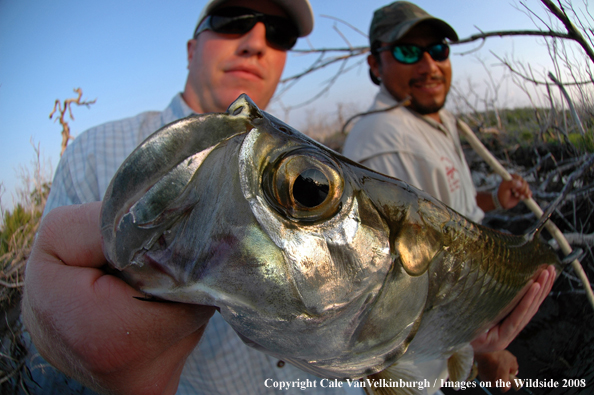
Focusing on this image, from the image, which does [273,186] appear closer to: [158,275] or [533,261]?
[158,275]

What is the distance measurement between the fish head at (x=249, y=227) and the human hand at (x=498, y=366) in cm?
154

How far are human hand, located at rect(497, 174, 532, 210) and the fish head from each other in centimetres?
255

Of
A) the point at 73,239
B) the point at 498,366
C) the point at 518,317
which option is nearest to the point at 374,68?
the point at 518,317

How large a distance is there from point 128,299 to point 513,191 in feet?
9.77

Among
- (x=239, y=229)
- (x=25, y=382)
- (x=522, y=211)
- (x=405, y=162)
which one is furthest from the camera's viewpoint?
(x=522, y=211)

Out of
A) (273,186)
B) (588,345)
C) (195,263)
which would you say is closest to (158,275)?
(195,263)

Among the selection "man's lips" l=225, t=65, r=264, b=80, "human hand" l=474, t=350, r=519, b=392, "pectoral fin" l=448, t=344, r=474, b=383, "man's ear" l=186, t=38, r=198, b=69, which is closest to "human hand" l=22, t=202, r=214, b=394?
"pectoral fin" l=448, t=344, r=474, b=383

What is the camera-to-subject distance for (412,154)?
8.11 ft

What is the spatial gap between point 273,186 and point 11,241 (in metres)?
1.62

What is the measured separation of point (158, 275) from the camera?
55cm

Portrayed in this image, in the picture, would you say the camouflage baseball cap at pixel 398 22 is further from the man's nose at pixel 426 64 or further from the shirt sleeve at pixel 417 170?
the shirt sleeve at pixel 417 170

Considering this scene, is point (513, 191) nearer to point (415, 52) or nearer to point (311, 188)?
point (415, 52)

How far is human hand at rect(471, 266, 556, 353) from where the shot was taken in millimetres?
1288

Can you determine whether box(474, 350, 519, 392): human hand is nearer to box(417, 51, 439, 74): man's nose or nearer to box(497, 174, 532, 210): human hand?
box(497, 174, 532, 210): human hand
